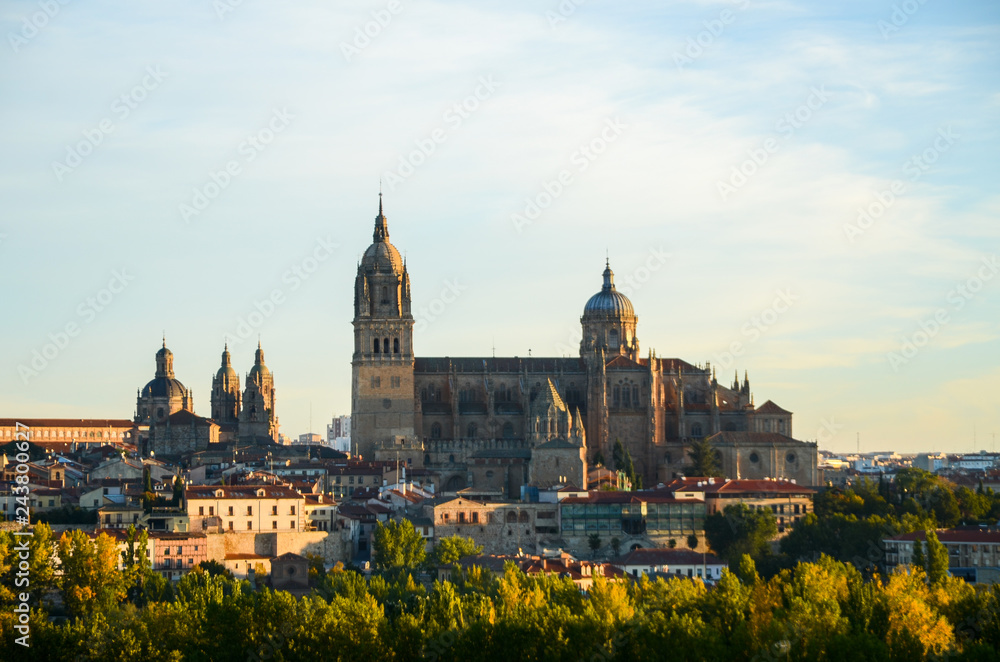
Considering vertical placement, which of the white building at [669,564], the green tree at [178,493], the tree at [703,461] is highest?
the tree at [703,461]

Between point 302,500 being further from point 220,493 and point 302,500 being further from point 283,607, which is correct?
point 283,607

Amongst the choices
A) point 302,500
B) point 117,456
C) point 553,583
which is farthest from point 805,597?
point 117,456

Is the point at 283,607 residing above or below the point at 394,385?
below

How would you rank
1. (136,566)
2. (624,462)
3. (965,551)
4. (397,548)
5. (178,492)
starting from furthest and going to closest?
(624,462) < (178,492) < (397,548) < (965,551) < (136,566)

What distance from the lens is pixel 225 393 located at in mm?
174125

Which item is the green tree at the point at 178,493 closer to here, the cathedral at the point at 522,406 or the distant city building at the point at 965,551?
the cathedral at the point at 522,406

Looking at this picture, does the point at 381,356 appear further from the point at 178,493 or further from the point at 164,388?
the point at 164,388

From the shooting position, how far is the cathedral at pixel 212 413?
501 feet

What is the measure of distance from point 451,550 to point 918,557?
23780mm

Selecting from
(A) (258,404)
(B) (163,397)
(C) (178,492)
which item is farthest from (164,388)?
(C) (178,492)

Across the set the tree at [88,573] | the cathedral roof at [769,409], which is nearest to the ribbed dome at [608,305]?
the cathedral roof at [769,409]

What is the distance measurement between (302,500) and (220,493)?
165 inches

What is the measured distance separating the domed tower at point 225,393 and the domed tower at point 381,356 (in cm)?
4642

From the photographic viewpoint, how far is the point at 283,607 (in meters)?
66.9
